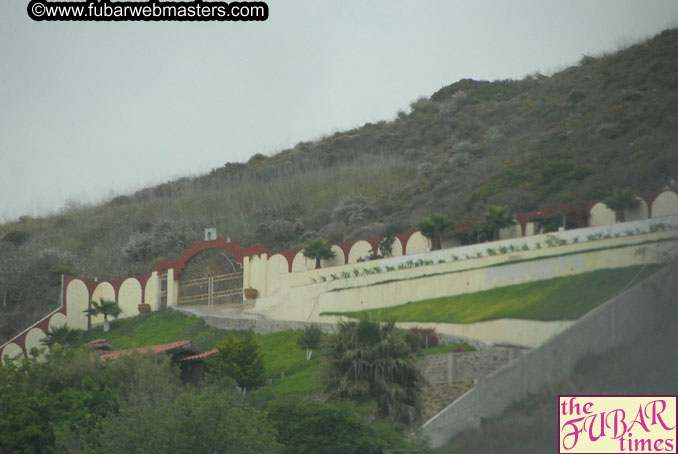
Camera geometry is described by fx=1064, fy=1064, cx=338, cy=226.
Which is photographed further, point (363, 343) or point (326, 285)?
point (326, 285)

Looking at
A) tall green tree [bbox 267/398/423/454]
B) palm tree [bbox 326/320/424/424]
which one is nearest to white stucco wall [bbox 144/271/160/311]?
palm tree [bbox 326/320/424/424]

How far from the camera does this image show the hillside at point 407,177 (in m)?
55.3

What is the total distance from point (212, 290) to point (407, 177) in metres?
28.5

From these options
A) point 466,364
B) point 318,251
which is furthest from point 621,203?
point 318,251

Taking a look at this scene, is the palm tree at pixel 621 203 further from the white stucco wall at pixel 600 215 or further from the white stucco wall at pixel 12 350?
the white stucco wall at pixel 12 350

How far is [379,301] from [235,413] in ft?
57.5

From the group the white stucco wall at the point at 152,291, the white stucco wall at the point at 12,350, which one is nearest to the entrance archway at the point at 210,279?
the white stucco wall at the point at 152,291

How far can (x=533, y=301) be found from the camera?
34531 mm

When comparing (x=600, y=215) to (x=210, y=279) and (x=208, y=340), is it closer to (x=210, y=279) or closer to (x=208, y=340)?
(x=208, y=340)

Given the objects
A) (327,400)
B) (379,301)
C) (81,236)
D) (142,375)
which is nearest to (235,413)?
(327,400)

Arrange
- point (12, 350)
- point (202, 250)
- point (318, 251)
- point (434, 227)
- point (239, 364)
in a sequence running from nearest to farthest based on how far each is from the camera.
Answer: point (239, 364), point (434, 227), point (318, 251), point (12, 350), point (202, 250)

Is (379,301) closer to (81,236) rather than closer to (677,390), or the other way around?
(677,390)

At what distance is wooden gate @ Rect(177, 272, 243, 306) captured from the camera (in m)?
48.1

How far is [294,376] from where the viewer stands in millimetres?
34688
